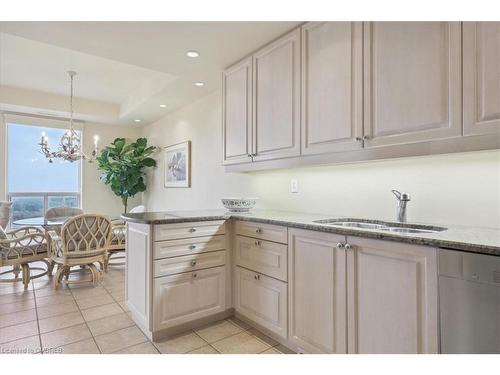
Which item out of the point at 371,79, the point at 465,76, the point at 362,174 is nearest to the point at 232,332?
the point at 362,174

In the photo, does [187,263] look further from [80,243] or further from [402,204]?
[80,243]

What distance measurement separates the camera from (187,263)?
2.26 metres

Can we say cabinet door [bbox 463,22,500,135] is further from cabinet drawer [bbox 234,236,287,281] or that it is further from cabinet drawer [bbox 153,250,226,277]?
cabinet drawer [bbox 153,250,226,277]

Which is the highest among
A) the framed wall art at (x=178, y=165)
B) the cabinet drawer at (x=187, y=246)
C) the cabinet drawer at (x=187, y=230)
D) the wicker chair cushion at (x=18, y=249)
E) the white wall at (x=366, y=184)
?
the framed wall art at (x=178, y=165)

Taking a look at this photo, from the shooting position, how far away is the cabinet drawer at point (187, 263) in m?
2.14

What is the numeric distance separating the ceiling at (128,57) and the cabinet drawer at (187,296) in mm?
1859

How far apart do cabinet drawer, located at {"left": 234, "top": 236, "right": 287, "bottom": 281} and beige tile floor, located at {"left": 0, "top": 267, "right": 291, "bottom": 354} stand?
1.66 feet

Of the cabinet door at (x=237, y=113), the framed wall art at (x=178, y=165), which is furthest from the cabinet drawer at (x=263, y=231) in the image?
the framed wall art at (x=178, y=165)

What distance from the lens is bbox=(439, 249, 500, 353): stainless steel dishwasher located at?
44.2 inches

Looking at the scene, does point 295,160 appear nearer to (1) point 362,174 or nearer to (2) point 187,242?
(1) point 362,174

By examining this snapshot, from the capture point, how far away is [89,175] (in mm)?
5590

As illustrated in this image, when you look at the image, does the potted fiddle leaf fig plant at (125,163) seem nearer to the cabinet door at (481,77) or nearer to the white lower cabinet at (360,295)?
the white lower cabinet at (360,295)

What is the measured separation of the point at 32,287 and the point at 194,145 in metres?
2.55

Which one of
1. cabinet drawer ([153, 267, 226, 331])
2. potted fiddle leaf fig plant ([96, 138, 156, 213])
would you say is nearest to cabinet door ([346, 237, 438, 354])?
cabinet drawer ([153, 267, 226, 331])
